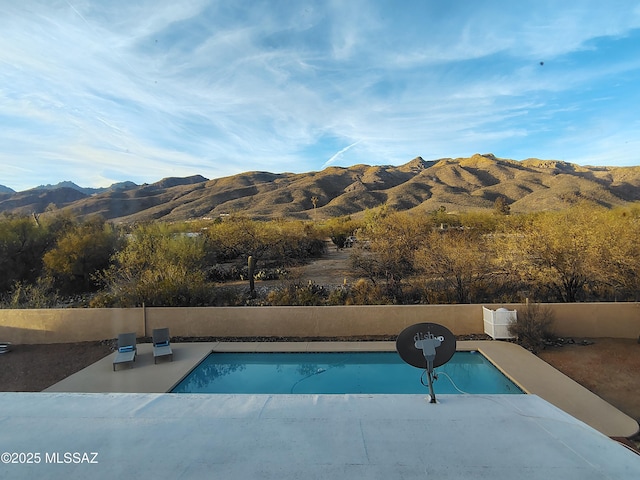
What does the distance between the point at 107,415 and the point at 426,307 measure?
337 inches

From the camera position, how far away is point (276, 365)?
895 cm

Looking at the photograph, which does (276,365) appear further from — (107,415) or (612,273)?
(612,273)

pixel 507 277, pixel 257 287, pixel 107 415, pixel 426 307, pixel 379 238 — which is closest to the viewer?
pixel 107 415

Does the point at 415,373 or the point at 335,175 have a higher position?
the point at 335,175

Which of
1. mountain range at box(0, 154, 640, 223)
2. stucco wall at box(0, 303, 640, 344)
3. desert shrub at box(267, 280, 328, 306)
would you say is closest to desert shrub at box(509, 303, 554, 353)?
stucco wall at box(0, 303, 640, 344)

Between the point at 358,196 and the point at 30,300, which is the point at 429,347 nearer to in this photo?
the point at 30,300

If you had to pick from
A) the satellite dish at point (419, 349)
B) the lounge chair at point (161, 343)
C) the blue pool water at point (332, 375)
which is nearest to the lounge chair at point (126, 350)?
the lounge chair at point (161, 343)

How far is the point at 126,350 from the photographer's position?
28.8ft

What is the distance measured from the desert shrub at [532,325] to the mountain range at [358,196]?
103ft

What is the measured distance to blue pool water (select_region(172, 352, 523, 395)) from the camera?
780cm

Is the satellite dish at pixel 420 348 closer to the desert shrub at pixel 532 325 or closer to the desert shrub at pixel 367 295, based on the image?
the desert shrub at pixel 532 325

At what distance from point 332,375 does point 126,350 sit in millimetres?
4705

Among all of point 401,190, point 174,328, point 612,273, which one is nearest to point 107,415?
point 174,328

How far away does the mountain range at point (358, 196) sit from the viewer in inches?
1905
